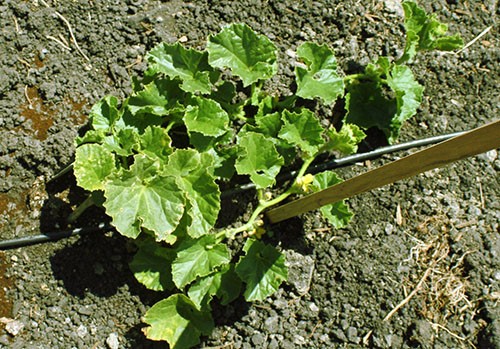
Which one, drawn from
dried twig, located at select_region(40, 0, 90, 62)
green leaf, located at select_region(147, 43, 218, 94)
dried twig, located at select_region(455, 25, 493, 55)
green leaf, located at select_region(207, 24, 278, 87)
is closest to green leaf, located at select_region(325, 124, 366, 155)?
green leaf, located at select_region(207, 24, 278, 87)

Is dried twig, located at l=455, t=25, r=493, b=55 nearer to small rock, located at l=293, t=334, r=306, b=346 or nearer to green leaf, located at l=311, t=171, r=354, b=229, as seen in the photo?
green leaf, located at l=311, t=171, r=354, b=229

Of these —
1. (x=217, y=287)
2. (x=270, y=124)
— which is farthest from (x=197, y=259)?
(x=270, y=124)

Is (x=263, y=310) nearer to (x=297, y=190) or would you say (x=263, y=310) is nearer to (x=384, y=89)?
(x=297, y=190)

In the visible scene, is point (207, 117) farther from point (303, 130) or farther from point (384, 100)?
Result: point (384, 100)

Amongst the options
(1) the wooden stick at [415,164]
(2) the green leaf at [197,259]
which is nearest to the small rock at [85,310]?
(2) the green leaf at [197,259]

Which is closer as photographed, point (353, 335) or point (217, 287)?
point (217, 287)

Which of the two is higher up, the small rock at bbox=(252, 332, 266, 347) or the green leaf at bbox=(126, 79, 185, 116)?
the green leaf at bbox=(126, 79, 185, 116)
